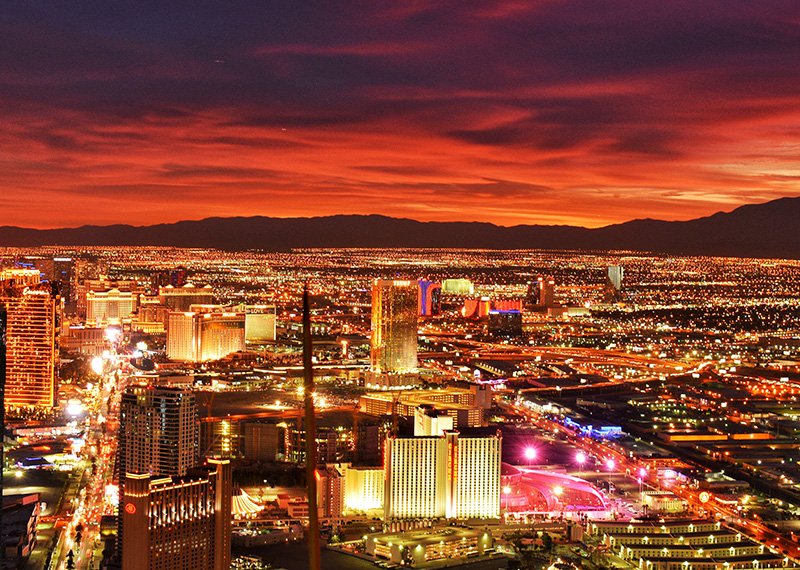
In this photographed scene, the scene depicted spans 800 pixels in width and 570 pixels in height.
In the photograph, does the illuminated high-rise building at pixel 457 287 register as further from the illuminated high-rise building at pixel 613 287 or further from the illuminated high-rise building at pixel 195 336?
the illuminated high-rise building at pixel 195 336

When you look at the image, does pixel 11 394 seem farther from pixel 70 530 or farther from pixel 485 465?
pixel 485 465

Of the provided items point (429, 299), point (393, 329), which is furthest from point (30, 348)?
point (429, 299)

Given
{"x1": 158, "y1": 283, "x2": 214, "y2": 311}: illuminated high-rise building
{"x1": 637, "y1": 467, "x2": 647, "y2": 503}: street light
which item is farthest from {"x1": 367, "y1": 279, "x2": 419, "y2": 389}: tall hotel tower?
{"x1": 158, "y1": 283, "x2": 214, "y2": 311}: illuminated high-rise building

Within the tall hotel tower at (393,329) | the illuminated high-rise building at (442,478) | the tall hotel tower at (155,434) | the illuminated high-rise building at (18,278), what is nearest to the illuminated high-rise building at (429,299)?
the tall hotel tower at (393,329)

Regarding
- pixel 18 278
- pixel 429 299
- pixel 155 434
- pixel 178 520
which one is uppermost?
pixel 18 278

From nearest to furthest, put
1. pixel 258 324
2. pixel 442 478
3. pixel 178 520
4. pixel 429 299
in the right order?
pixel 178 520, pixel 442 478, pixel 258 324, pixel 429 299

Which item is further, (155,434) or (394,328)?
(394,328)

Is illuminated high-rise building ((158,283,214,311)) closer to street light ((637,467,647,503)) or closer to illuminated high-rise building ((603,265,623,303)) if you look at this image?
illuminated high-rise building ((603,265,623,303))

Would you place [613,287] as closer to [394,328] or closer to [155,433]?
[394,328]
